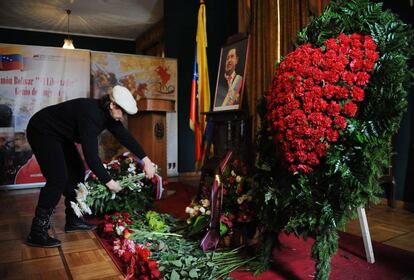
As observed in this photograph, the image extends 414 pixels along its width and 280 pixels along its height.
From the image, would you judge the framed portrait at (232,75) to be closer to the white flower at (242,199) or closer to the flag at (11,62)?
the white flower at (242,199)

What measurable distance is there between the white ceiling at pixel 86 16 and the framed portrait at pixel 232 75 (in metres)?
3.55

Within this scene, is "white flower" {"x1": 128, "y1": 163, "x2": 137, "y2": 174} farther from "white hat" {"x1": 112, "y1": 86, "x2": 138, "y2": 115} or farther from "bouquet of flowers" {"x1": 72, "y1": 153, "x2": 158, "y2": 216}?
"white hat" {"x1": 112, "y1": 86, "x2": 138, "y2": 115}

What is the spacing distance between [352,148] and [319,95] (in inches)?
8.6

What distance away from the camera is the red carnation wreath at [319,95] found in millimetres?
1181

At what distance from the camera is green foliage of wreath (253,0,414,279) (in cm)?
115

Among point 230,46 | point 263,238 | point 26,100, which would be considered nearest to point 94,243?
point 263,238

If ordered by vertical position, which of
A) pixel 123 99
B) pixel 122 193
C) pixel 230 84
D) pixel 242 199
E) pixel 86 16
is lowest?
pixel 122 193

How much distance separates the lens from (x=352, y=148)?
119cm

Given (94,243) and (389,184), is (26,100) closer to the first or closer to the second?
(94,243)

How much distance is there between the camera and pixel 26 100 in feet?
13.5

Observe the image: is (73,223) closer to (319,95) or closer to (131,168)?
(131,168)

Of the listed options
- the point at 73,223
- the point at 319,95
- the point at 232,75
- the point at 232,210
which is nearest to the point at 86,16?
the point at 232,75

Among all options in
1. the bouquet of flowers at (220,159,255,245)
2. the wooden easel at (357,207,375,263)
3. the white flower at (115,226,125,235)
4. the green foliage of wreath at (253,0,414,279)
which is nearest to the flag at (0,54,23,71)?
the white flower at (115,226,125,235)

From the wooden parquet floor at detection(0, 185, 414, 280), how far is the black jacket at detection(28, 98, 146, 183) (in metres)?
0.43
